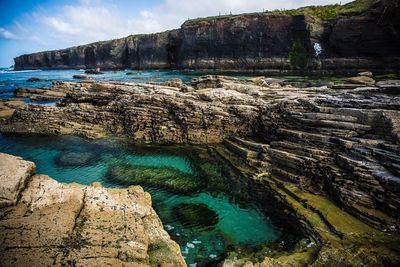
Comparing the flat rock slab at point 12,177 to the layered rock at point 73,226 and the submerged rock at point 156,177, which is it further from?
the submerged rock at point 156,177

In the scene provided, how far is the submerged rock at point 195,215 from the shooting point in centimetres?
1274

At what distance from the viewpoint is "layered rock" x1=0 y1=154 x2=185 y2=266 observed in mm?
7023

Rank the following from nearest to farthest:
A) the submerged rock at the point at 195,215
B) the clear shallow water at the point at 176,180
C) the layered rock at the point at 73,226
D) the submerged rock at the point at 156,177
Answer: the layered rock at the point at 73,226 < the clear shallow water at the point at 176,180 < the submerged rock at the point at 195,215 < the submerged rock at the point at 156,177

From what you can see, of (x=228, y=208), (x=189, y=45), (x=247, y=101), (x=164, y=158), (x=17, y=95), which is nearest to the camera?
(x=228, y=208)

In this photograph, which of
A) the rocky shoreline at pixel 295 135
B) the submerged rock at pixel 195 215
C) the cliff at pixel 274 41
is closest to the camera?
the rocky shoreline at pixel 295 135

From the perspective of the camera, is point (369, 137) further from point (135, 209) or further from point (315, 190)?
point (135, 209)

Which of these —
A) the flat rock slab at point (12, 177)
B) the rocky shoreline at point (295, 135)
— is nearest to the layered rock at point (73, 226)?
the flat rock slab at point (12, 177)

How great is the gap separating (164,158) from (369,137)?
40.5ft

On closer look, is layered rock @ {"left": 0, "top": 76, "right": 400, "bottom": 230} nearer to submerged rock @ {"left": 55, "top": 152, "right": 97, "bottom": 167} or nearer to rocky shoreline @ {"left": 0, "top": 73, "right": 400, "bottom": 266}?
rocky shoreline @ {"left": 0, "top": 73, "right": 400, "bottom": 266}

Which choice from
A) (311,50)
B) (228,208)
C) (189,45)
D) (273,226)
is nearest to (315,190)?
(273,226)

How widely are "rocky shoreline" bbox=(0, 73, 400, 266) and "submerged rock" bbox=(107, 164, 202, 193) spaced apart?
10.5 feet

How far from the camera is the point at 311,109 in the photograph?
17.4 metres

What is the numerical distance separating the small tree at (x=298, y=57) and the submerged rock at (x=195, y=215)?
5749cm

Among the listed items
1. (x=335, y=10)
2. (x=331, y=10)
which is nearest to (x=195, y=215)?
(x=331, y=10)
